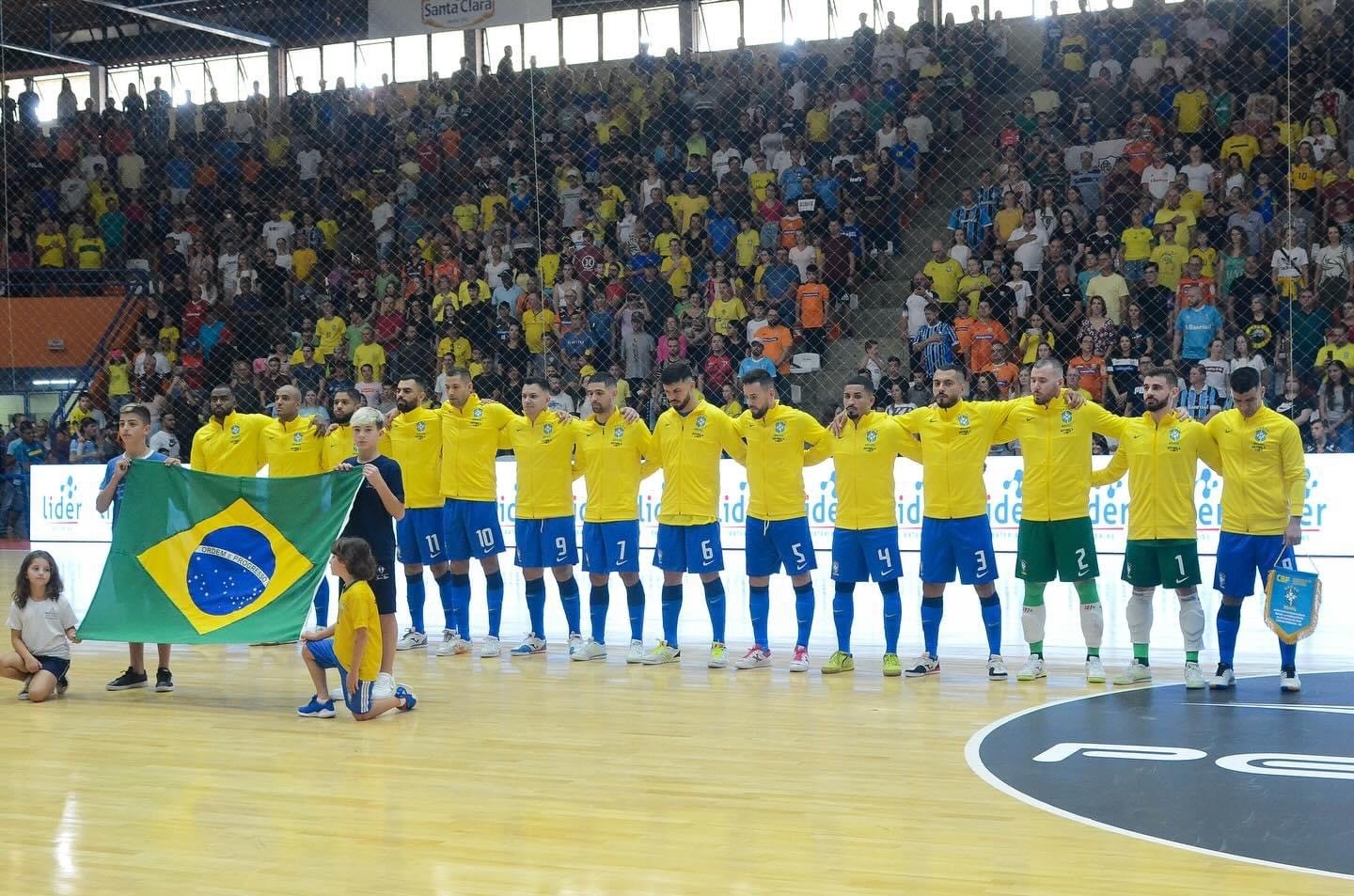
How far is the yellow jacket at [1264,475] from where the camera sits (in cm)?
757

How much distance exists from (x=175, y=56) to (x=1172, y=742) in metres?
19.3

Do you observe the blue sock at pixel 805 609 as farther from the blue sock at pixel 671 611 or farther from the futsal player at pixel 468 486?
the futsal player at pixel 468 486

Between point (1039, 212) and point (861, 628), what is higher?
point (1039, 212)

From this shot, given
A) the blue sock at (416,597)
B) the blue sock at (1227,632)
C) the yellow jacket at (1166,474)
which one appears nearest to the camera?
the blue sock at (1227,632)

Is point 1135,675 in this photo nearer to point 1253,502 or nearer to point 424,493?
point 1253,502

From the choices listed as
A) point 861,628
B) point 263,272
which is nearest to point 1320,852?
point 861,628

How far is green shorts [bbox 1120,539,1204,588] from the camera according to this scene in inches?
307

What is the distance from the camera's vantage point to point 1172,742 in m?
6.33

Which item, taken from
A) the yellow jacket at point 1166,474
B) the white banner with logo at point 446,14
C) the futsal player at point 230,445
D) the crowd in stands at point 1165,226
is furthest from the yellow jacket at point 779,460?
the white banner with logo at point 446,14

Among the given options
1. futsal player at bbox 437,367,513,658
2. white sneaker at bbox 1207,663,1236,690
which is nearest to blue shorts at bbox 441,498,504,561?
futsal player at bbox 437,367,513,658

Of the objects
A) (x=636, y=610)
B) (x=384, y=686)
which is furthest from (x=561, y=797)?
(x=636, y=610)

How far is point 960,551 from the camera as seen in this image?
328 inches

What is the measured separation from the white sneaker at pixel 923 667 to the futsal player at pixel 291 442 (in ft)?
13.1

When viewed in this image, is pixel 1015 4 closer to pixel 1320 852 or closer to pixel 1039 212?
pixel 1039 212
